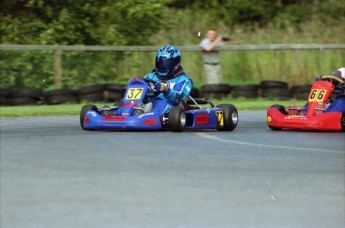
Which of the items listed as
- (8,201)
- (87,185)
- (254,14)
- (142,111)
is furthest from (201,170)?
(254,14)

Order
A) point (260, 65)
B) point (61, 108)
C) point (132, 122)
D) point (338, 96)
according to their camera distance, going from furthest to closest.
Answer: point (260, 65) < point (61, 108) < point (338, 96) < point (132, 122)

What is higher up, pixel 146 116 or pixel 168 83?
pixel 168 83

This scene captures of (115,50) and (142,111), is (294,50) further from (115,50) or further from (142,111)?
(142,111)

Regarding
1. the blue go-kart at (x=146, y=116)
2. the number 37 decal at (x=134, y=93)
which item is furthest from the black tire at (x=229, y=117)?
the number 37 decal at (x=134, y=93)

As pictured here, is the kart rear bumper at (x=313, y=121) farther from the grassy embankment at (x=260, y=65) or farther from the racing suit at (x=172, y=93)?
the grassy embankment at (x=260, y=65)

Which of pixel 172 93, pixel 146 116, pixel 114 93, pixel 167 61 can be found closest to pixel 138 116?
pixel 146 116

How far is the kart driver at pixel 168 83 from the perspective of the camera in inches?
572

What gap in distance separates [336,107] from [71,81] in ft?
29.8

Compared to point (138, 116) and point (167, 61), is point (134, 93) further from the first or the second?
point (167, 61)

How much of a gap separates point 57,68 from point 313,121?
9234 millimetres

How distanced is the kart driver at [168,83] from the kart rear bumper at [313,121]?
1372 millimetres

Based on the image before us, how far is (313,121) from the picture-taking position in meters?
14.4

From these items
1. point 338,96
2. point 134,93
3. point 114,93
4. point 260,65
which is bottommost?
point 114,93

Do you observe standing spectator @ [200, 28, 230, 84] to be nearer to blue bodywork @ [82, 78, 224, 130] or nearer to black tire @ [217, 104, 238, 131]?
black tire @ [217, 104, 238, 131]
